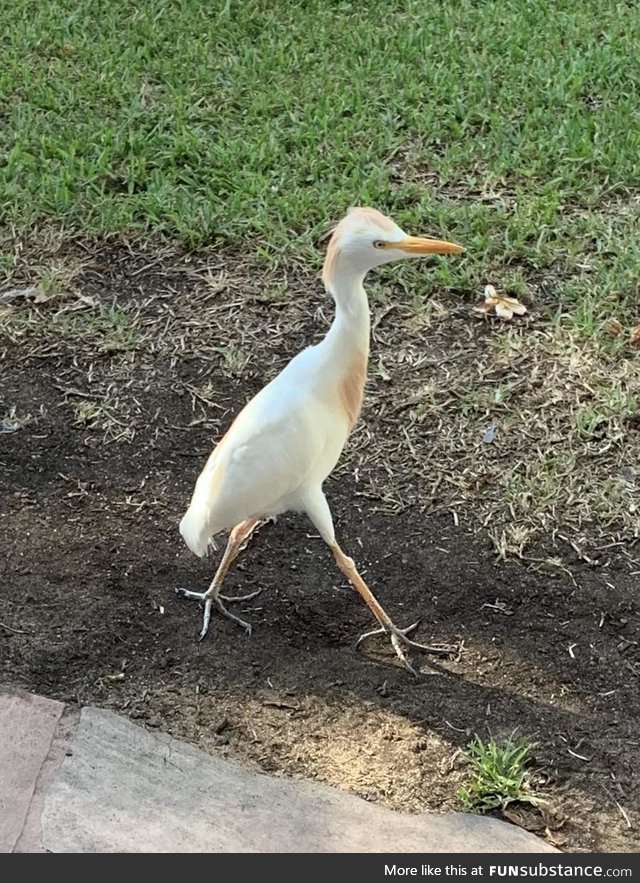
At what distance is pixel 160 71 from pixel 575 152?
2200 mm

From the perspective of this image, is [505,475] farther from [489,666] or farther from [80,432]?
[80,432]

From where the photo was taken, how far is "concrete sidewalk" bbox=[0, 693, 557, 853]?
257cm

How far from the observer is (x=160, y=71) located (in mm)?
5355

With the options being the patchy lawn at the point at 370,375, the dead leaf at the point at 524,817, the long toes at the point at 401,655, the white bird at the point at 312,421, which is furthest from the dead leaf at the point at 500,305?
the dead leaf at the point at 524,817

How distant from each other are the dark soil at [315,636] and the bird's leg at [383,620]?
45 mm

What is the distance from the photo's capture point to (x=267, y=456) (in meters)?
2.84

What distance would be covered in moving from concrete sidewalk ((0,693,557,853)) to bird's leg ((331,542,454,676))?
512mm

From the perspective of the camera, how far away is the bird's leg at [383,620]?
3.02 m

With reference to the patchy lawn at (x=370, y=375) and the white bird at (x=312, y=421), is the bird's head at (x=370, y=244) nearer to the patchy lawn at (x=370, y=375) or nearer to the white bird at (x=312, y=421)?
the white bird at (x=312, y=421)

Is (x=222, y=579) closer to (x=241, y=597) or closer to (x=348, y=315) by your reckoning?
(x=241, y=597)

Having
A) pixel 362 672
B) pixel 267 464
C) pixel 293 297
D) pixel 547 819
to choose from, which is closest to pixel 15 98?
pixel 293 297

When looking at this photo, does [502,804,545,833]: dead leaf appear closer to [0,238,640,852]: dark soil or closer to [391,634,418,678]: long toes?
[0,238,640,852]: dark soil

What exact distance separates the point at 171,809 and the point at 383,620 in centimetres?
83

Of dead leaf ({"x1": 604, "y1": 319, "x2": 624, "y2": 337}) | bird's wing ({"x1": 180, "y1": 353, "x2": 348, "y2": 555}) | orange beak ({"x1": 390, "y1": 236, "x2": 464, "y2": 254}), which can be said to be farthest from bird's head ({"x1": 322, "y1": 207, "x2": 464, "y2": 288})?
dead leaf ({"x1": 604, "y1": 319, "x2": 624, "y2": 337})
